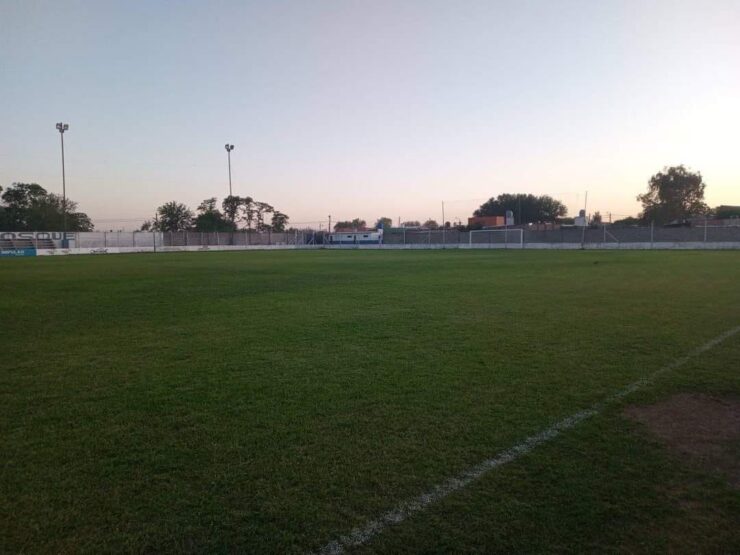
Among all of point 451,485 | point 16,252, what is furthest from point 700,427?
point 16,252

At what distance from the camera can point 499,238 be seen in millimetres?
51594

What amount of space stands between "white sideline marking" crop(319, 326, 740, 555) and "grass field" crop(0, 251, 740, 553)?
0.06 metres

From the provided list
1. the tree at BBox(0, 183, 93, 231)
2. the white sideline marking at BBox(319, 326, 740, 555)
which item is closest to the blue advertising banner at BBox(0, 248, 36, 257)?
the tree at BBox(0, 183, 93, 231)

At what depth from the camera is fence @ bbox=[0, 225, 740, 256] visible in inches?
1563

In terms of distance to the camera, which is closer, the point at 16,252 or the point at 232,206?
the point at 16,252

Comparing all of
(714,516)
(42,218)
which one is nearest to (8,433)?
(714,516)

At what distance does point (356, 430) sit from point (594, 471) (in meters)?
1.69

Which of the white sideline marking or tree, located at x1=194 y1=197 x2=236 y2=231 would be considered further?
tree, located at x1=194 y1=197 x2=236 y2=231

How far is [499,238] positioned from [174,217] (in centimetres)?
6643

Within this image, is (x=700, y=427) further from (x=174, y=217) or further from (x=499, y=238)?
(x=174, y=217)

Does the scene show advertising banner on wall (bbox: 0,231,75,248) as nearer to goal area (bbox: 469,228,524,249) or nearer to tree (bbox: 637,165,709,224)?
goal area (bbox: 469,228,524,249)

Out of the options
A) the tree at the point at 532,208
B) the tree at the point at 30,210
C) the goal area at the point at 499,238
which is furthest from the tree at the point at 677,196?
the tree at the point at 30,210

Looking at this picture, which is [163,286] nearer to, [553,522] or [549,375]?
[549,375]

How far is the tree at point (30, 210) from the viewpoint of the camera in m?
71.2
